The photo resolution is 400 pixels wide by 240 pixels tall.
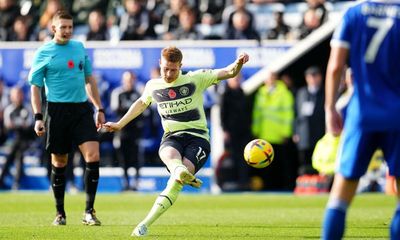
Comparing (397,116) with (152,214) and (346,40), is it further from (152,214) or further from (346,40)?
(152,214)

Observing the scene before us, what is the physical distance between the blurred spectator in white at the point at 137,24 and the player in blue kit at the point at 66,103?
11.7m

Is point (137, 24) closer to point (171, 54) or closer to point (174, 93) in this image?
point (174, 93)

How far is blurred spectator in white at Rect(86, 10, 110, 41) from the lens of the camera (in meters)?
25.0


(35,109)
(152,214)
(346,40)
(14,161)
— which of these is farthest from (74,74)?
(14,161)

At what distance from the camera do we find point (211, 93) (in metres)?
24.0

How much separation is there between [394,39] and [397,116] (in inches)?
23.6

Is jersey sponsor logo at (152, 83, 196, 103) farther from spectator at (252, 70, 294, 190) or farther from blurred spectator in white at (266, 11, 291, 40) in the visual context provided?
blurred spectator in white at (266, 11, 291, 40)

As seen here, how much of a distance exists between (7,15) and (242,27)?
694 cm

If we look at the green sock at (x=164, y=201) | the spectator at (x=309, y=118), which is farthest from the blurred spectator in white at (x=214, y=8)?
the green sock at (x=164, y=201)

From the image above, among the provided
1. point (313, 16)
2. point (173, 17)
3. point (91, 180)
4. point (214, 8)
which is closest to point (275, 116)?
point (313, 16)

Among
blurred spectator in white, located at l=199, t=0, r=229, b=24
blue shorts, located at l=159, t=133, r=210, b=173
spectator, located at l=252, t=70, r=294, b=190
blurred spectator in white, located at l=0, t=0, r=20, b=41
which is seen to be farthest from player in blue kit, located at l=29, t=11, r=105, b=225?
blurred spectator in white, located at l=0, t=0, r=20, b=41

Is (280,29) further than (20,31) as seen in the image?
No

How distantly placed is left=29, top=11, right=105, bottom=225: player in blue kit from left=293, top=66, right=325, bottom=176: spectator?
10.6 metres

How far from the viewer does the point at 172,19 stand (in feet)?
82.4
